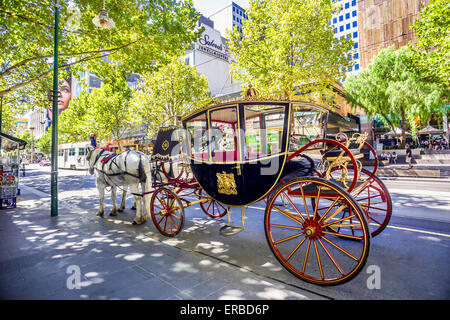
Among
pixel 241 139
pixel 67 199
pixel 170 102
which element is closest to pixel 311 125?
pixel 241 139

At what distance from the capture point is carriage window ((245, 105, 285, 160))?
12.0 ft

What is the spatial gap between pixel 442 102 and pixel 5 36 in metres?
29.1

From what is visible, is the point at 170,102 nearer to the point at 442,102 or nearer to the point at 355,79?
the point at 355,79

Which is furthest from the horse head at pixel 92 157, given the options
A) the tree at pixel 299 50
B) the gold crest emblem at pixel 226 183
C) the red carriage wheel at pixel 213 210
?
the tree at pixel 299 50

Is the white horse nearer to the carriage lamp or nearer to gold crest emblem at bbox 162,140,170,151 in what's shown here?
gold crest emblem at bbox 162,140,170,151

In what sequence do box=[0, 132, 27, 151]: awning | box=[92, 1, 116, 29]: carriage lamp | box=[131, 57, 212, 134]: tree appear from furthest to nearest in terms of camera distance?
box=[131, 57, 212, 134]: tree, box=[0, 132, 27, 151]: awning, box=[92, 1, 116, 29]: carriage lamp

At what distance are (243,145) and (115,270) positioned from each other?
271 cm

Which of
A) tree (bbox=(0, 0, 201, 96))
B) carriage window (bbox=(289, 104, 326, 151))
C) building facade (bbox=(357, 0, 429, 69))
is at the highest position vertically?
building facade (bbox=(357, 0, 429, 69))

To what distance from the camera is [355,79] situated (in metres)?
22.8

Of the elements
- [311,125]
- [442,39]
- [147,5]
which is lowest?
[311,125]

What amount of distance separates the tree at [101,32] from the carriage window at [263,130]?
19.6 ft

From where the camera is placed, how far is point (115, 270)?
3.23m


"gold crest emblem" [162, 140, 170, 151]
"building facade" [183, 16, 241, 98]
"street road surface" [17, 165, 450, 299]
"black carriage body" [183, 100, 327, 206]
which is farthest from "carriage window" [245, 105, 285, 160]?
"building facade" [183, 16, 241, 98]

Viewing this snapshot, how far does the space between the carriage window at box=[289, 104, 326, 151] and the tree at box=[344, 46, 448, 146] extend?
68.9ft
